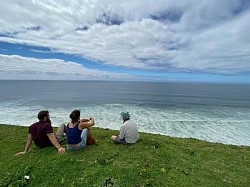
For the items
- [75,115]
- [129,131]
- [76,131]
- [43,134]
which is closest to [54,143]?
[43,134]

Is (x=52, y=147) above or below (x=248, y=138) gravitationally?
above

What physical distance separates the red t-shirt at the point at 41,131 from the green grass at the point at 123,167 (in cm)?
48

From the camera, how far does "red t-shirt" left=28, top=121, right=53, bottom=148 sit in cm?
856

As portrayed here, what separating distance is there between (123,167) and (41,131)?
164 inches

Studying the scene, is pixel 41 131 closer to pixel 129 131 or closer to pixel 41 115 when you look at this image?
pixel 41 115

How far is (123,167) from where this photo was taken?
7.45 metres

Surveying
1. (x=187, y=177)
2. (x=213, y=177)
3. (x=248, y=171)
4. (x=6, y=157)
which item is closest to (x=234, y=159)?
(x=248, y=171)

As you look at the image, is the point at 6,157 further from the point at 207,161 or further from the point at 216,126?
the point at 216,126

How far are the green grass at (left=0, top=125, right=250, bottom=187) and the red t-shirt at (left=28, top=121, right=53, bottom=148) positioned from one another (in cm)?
48

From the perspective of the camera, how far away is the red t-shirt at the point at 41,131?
8562 millimetres

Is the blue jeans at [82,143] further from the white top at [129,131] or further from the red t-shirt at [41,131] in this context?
the white top at [129,131]

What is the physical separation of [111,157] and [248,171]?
6138 millimetres

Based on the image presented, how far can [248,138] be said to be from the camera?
22922mm

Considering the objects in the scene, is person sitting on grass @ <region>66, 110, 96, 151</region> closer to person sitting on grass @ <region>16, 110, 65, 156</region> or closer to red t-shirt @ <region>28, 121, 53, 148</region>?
person sitting on grass @ <region>16, 110, 65, 156</region>
